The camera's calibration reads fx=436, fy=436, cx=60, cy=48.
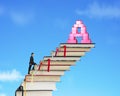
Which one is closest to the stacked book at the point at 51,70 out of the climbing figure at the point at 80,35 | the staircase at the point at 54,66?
the staircase at the point at 54,66

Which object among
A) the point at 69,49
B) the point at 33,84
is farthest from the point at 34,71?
the point at 69,49

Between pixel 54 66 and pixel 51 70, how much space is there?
453mm

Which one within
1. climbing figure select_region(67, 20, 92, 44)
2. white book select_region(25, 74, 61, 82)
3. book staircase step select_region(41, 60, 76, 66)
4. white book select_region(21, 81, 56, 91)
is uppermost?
climbing figure select_region(67, 20, 92, 44)

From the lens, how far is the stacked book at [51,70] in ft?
127

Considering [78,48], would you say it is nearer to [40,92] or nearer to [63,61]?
[63,61]

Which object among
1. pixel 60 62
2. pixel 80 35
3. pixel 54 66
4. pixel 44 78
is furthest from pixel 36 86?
pixel 80 35

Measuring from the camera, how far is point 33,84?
128 feet

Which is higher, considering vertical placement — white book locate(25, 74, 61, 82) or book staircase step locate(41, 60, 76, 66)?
book staircase step locate(41, 60, 76, 66)

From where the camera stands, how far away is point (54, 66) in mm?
38812

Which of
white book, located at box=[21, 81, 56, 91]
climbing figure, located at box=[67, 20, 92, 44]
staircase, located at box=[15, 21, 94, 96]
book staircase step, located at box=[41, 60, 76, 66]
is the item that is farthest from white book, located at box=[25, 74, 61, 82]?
climbing figure, located at box=[67, 20, 92, 44]

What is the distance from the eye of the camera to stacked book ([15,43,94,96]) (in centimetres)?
3856

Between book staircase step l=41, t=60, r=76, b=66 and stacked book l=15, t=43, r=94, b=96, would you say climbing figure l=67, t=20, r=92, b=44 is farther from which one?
book staircase step l=41, t=60, r=76, b=66

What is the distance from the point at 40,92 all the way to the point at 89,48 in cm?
589

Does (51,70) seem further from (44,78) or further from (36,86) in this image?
(36,86)
